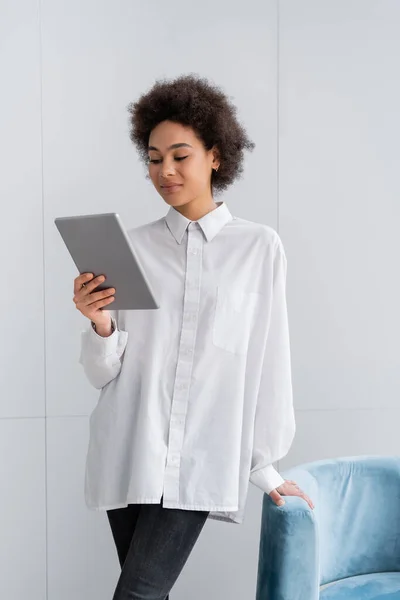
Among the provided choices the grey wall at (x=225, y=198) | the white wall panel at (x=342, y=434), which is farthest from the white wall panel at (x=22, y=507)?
the white wall panel at (x=342, y=434)

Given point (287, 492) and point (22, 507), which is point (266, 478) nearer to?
point (287, 492)

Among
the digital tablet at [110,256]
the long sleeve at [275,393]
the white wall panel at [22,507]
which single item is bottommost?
the white wall panel at [22,507]

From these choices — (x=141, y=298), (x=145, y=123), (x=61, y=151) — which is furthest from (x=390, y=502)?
(x=61, y=151)

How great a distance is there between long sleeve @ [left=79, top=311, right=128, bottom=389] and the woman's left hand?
47 cm

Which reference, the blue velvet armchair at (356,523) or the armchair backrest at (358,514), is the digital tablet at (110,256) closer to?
the blue velvet armchair at (356,523)

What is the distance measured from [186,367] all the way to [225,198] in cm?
106

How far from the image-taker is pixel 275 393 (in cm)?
164

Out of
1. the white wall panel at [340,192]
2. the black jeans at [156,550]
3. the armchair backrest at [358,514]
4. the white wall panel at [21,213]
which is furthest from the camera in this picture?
the white wall panel at [340,192]

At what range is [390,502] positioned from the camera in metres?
2.11

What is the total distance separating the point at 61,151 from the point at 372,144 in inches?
42.3

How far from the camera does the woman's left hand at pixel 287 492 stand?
171 centimetres

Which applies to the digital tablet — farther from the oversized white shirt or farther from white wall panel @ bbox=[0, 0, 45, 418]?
white wall panel @ bbox=[0, 0, 45, 418]

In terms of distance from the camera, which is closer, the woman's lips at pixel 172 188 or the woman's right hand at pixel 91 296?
the woman's right hand at pixel 91 296

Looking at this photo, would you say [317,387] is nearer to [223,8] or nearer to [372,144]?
[372,144]
